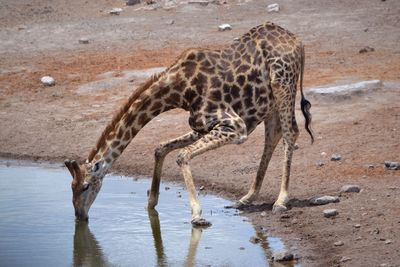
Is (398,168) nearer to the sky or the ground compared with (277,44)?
nearer to the ground

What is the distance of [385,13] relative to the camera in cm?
2275

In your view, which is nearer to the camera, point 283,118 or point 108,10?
point 283,118

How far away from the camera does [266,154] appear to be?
1210cm

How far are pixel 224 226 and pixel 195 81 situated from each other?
169cm

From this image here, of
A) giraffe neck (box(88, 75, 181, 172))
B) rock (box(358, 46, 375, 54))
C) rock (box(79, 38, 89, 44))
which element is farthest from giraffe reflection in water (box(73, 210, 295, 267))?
rock (box(79, 38, 89, 44))

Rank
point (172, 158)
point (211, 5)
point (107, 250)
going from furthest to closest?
point (211, 5)
point (172, 158)
point (107, 250)

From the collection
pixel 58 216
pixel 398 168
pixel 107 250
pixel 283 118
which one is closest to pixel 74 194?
pixel 58 216

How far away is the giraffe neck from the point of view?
37.9ft

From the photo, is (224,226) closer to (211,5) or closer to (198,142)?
(198,142)

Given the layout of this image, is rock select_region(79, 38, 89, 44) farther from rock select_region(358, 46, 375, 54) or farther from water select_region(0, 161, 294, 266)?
water select_region(0, 161, 294, 266)

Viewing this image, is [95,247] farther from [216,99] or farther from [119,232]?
[216,99]

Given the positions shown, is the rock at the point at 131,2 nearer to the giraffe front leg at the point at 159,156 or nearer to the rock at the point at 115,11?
the rock at the point at 115,11

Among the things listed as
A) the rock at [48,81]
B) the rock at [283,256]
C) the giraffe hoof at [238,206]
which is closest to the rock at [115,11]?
the rock at [48,81]

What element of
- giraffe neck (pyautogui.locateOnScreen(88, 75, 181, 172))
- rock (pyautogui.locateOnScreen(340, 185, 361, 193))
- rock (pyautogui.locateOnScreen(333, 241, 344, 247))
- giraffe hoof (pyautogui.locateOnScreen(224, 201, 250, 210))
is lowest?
giraffe hoof (pyautogui.locateOnScreen(224, 201, 250, 210))
